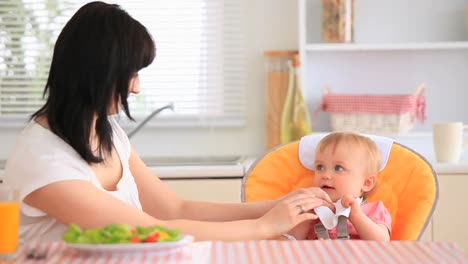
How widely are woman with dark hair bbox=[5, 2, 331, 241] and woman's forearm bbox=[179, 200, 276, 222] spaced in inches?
8.9

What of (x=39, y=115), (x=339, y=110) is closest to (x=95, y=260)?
(x=39, y=115)

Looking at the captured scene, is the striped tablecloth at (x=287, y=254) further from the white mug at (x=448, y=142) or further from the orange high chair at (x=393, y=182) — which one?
the white mug at (x=448, y=142)

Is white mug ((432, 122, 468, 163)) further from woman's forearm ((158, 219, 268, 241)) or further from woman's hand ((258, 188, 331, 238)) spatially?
woman's forearm ((158, 219, 268, 241))

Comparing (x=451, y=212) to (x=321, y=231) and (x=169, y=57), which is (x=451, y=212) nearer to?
(x=321, y=231)

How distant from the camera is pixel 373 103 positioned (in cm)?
375

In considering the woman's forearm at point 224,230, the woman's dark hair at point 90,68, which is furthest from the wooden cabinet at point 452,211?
the woman's dark hair at point 90,68

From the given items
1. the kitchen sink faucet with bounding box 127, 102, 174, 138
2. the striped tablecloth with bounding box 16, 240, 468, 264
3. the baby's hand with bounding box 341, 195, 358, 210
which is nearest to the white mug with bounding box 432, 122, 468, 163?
the kitchen sink faucet with bounding box 127, 102, 174, 138

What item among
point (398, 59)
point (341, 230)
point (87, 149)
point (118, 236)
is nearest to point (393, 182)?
point (341, 230)

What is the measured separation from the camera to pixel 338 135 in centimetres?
252

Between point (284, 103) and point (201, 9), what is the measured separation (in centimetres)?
60

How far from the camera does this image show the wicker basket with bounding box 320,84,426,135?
372 cm

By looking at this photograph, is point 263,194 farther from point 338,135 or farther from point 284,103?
point 284,103

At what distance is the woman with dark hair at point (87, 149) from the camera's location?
197 centimetres

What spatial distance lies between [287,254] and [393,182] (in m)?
0.92
